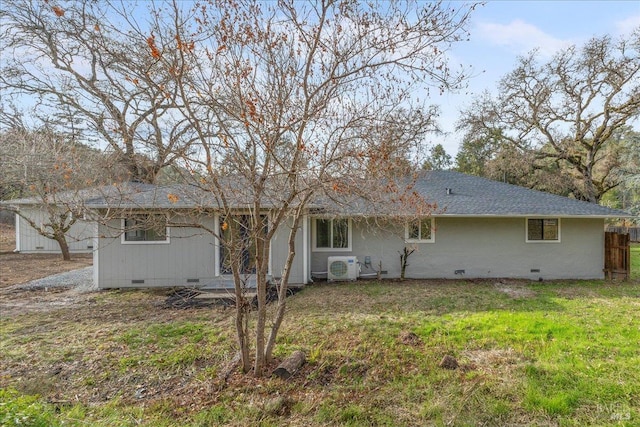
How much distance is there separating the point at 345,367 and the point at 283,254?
16.7ft

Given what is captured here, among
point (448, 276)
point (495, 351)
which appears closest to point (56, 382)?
point (495, 351)

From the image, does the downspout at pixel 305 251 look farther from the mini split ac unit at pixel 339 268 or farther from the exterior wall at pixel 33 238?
the exterior wall at pixel 33 238

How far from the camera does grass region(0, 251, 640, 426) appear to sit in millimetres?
3217

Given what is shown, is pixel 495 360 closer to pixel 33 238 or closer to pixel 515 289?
pixel 515 289

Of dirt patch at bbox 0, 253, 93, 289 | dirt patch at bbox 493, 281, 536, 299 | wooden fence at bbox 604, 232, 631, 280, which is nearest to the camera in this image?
dirt patch at bbox 493, 281, 536, 299

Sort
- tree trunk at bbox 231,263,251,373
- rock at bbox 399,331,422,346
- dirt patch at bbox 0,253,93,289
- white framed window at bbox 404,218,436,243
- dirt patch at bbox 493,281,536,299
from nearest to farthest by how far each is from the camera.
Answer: tree trunk at bbox 231,263,251,373 → rock at bbox 399,331,422,346 → dirt patch at bbox 493,281,536,299 → white framed window at bbox 404,218,436,243 → dirt patch at bbox 0,253,93,289

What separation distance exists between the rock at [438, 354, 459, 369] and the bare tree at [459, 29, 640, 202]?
16.0 meters

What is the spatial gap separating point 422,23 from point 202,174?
2.85 metres

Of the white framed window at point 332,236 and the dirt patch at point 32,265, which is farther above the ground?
the white framed window at point 332,236

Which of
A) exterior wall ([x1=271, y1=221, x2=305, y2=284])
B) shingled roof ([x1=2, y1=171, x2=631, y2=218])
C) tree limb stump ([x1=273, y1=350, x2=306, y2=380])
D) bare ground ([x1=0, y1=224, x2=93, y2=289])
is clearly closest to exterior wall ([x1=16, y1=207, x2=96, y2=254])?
bare ground ([x1=0, y1=224, x2=93, y2=289])

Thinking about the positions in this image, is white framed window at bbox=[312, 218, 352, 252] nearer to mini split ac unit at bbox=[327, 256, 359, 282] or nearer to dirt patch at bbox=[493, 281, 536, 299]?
mini split ac unit at bbox=[327, 256, 359, 282]

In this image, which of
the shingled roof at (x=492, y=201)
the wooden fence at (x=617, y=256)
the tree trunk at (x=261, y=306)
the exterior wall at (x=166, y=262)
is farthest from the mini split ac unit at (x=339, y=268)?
the wooden fence at (x=617, y=256)

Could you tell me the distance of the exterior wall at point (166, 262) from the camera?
881cm

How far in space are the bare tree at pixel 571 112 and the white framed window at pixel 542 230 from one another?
25.8 feet
